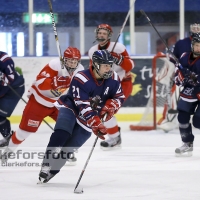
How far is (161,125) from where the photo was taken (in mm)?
7598

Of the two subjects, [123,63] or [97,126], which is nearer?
[97,126]

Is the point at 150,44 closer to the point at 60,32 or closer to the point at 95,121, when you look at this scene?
the point at 60,32

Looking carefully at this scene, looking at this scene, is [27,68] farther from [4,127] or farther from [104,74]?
[104,74]

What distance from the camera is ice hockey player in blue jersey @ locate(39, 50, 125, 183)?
423 cm

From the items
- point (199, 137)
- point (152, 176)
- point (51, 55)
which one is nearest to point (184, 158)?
point (152, 176)

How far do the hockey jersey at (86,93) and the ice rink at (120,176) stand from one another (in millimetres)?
430

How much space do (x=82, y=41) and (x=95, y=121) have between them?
4.78m

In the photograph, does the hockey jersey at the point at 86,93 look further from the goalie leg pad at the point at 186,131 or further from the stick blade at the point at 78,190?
the goalie leg pad at the point at 186,131

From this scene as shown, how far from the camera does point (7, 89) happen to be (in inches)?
242

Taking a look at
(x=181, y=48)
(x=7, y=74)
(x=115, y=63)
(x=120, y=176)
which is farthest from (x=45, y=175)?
(x=181, y=48)

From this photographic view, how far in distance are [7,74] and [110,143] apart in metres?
1.10

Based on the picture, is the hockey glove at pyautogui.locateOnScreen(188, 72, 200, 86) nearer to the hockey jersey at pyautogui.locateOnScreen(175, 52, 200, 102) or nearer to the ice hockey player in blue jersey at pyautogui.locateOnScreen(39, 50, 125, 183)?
the hockey jersey at pyautogui.locateOnScreen(175, 52, 200, 102)

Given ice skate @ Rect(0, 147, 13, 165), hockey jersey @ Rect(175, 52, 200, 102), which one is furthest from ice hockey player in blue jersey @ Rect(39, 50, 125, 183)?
hockey jersey @ Rect(175, 52, 200, 102)

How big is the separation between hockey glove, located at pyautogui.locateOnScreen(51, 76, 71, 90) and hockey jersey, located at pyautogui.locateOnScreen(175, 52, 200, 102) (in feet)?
3.57
